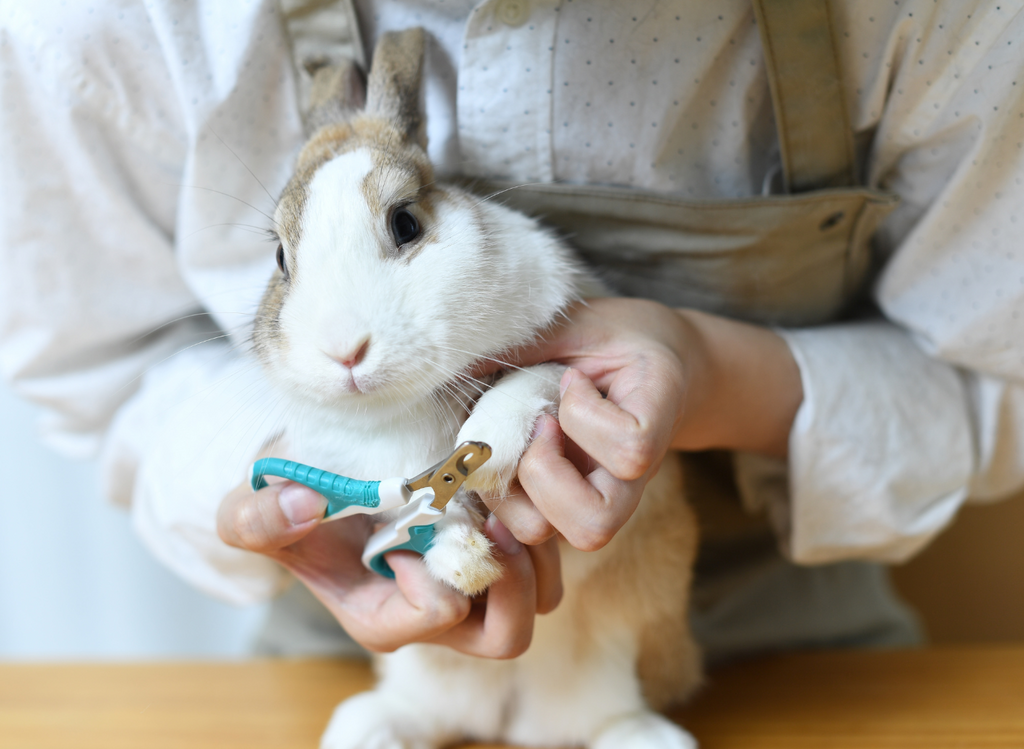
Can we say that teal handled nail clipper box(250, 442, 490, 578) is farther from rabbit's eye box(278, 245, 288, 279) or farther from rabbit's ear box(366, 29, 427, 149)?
rabbit's ear box(366, 29, 427, 149)

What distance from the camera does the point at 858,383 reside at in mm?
926

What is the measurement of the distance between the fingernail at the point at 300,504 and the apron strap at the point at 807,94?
0.59m

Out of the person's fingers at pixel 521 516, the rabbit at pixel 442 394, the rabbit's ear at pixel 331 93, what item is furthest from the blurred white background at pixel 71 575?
the person's fingers at pixel 521 516

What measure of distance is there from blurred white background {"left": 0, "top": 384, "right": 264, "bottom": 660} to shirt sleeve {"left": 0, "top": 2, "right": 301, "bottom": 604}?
2.44 ft

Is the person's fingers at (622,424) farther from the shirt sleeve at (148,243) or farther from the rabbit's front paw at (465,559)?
the shirt sleeve at (148,243)

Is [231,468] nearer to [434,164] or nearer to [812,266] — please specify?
[434,164]

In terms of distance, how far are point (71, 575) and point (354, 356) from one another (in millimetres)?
1545

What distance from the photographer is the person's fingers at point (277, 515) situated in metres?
0.73

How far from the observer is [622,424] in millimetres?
647

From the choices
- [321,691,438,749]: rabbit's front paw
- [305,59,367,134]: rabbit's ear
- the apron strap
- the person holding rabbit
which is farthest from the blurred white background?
the apron strap

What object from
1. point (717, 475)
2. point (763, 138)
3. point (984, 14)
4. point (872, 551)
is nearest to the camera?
point (984, 14)

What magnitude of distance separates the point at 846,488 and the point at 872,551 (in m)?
0.14

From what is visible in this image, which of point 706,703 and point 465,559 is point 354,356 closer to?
point 465,559

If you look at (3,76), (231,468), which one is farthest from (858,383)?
(3,76)
